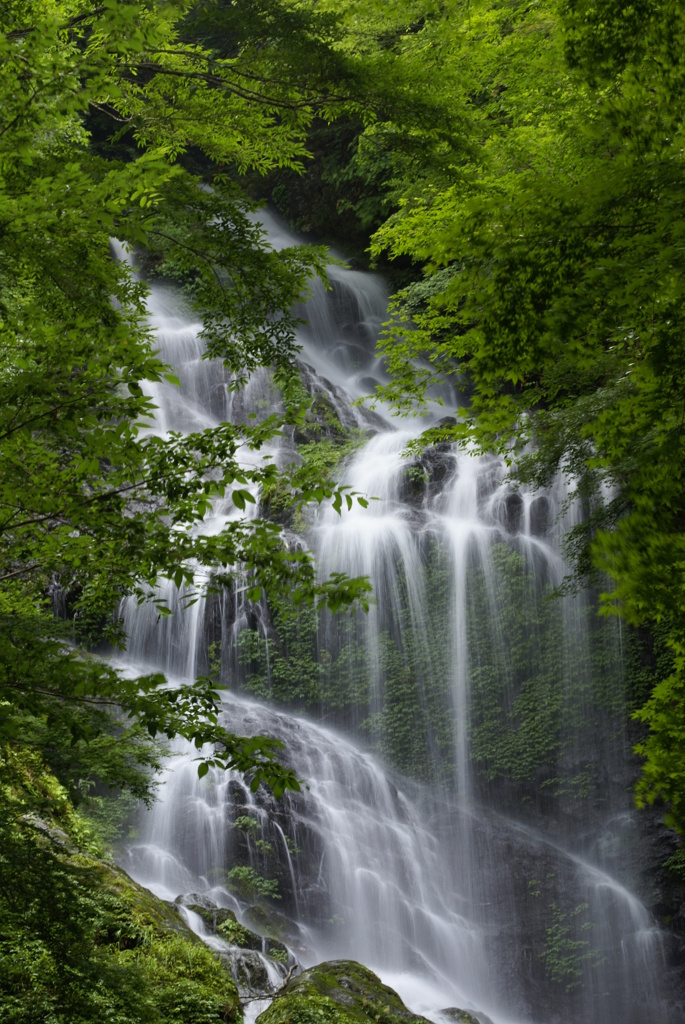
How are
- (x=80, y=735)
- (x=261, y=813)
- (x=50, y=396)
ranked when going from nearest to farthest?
1. (x=80, y=735)
2. (x=50, y=396)
3. (x=261, y=813)

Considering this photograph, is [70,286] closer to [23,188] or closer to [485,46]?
[23,188]

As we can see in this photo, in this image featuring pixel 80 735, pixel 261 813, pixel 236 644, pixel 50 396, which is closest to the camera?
pixel 80 735

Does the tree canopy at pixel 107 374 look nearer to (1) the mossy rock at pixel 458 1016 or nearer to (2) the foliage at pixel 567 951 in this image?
(1) the mossy rock at pixel 458 1016

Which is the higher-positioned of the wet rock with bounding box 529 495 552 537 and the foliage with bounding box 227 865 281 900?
the wet rock with bounding box 529 495 552 537

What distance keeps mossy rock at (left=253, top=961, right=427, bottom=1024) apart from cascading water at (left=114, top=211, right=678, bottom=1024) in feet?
7.83

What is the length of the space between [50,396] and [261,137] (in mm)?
3719

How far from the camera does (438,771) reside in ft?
43.5

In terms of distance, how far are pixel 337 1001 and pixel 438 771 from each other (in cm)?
750

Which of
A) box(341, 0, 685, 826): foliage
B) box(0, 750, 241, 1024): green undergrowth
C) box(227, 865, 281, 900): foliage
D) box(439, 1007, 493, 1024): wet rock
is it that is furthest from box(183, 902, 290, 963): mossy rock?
box(341, 0, 685, 826): foliage

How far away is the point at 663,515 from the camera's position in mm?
2965

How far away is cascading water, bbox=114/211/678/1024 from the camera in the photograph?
10.8m

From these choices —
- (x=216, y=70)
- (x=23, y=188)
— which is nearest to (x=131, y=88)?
(x=216, y=70)

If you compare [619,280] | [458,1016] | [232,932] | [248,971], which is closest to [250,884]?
[232,932]

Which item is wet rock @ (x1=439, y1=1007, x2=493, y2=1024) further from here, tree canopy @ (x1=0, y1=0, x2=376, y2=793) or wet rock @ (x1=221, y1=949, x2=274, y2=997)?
tree canopy @ (x1=0, y1=0, x2=376, y2=793)
